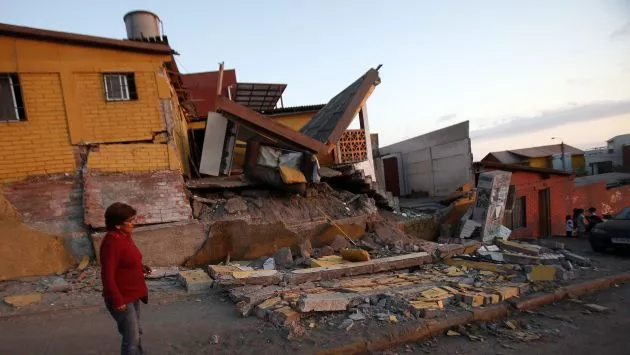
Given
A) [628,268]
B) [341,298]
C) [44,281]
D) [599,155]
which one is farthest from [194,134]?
Answer: [599,155]

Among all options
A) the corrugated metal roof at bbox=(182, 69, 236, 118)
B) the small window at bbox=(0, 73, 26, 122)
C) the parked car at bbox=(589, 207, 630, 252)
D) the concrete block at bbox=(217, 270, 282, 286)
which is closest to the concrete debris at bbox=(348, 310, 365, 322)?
the concrete block at bbox=(217, 270, 282, 286)

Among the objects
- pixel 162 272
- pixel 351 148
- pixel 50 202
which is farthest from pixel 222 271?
pixel 351 148

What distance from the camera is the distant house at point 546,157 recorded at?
2841 cm

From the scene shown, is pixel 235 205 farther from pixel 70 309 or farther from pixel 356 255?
pixel 70 309

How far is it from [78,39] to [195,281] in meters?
5.22

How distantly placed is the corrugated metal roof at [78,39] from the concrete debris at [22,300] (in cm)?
467

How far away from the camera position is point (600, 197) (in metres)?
17.2

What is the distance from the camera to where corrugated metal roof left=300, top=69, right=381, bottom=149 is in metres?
8.86

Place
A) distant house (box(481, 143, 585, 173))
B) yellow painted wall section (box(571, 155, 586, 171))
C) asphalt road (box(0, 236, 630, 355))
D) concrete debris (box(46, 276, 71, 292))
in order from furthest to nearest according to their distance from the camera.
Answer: yellow painted wall section (box(571, 155, 586, 171)), distant house (box(481, 143, 585, 173)), concrete debris (box(46, 276, 71, 292)), asphalt road (box(0, 236, 630, 355))

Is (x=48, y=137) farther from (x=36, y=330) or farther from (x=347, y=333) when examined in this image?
(x=347, y=333)

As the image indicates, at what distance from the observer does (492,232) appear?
31.3 feet

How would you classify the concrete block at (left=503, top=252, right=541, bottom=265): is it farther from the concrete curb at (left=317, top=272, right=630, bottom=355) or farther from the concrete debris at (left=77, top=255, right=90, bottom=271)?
the concrete debris at (left=77, top=255, right=90, bottom=271)

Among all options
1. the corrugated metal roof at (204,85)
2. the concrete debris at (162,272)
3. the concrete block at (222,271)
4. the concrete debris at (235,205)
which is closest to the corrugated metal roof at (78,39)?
the concrete debris at (235,205)

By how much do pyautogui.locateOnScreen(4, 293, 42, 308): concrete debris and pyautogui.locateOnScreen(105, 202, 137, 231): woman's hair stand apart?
3.58m
